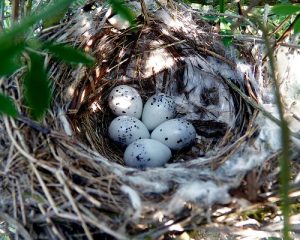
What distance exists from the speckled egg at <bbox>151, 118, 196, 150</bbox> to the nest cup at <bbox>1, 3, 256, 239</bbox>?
0.05m

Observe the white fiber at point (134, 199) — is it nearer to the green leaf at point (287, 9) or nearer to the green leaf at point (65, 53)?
the green leaf at point (65, 53)

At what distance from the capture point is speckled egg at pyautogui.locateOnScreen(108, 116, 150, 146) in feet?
A: 5.23

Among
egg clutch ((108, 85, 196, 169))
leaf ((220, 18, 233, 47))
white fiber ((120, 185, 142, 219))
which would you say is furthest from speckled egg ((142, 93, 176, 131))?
white fiber ((120, 185, 142, 219))

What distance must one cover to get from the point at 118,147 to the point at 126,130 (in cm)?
10

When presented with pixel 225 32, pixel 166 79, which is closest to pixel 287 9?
pixel 225 32

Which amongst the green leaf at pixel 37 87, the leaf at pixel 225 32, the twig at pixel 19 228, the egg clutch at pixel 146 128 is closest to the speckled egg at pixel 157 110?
the egg clutch at pixel 146 128

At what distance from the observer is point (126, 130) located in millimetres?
1590

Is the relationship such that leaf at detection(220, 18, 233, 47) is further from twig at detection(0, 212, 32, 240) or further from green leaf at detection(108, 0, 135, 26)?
twig at detection(0, 212, 32, 240)

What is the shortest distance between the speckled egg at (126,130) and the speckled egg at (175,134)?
5cm

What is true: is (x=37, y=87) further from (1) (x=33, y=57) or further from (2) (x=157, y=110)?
(2) (x=157, y=110)

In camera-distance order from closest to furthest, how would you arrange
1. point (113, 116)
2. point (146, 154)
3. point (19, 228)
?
point (19, 228), point (146, 154), point (113, 116)

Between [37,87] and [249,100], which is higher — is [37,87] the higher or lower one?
the higher one

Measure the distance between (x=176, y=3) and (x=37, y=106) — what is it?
1178 mm

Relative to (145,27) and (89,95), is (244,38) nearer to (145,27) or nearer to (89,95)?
(145,27)
